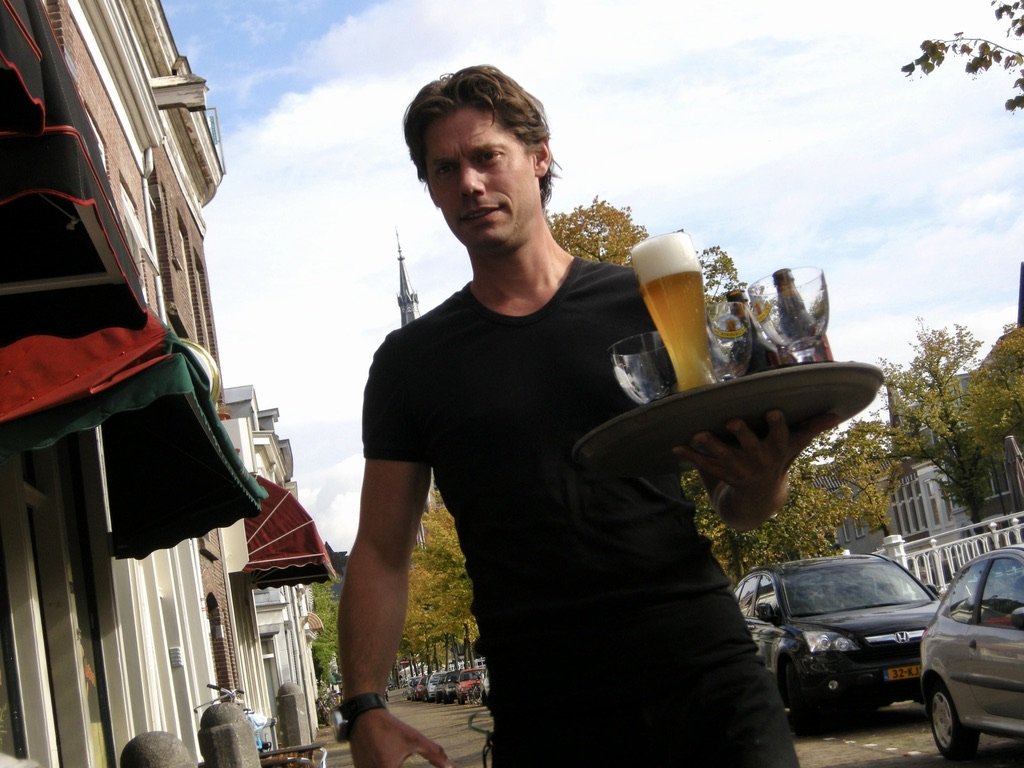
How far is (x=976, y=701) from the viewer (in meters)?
9.10

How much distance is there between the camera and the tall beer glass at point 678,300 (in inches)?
88.1

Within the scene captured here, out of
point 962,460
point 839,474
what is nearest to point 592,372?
point 839,474

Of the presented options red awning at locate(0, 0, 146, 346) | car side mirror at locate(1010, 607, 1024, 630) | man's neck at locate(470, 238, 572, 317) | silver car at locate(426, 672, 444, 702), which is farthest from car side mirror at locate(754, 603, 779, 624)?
silver car at locate(426, 672, 444, 702)

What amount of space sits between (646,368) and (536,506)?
368 millimetres

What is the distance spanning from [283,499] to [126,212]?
6.31 m

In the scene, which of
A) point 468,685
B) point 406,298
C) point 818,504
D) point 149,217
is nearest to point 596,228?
point 818,504

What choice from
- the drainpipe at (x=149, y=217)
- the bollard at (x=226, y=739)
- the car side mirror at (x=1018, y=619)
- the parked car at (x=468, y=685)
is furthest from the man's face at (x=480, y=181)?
the parked car at (x=468, y=685)

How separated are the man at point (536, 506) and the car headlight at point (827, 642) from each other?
10.5 m

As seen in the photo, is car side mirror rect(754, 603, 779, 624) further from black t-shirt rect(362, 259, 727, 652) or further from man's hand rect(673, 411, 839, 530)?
man's hand rect(673, 411, 839, 530)

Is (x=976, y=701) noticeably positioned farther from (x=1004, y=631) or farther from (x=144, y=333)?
(x=144, y=333)

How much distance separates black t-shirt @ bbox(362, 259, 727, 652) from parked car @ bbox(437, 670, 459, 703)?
54.1 metres

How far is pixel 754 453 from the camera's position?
2.21m

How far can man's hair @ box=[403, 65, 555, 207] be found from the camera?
2.78 metres

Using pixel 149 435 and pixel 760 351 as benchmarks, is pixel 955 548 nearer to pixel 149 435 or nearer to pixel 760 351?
pixel 149 435
